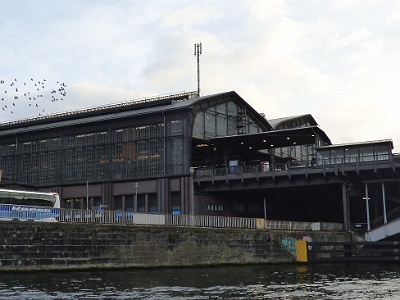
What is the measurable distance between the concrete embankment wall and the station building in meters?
17.1

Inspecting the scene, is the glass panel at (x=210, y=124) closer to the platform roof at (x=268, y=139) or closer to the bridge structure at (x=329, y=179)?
→ the platform roof at (x=268, y=139)

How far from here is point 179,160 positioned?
8581 centimetres

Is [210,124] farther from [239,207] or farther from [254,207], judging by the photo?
[254,207]

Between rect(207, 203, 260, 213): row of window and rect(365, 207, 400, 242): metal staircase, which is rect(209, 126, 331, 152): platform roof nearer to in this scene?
rect(207, 203, 260, 213): row of window

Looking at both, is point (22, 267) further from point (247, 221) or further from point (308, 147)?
point (308, 147)

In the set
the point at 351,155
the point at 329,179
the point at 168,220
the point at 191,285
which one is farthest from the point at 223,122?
the point at 191,285

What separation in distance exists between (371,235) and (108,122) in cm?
4489

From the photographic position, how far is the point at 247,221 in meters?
66.5

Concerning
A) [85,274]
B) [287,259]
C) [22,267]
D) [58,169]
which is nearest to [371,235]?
[287,259]

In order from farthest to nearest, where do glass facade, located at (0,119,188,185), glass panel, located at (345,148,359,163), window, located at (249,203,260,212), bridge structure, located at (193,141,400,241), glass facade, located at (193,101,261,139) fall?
window, located at (249,203,260,212), glass facade, located at (193,101,261,139), glass facade, located at (0,119,188,185), glass panel, located at (345,148,359,163), bridge structure, located at (193,141,400,241)

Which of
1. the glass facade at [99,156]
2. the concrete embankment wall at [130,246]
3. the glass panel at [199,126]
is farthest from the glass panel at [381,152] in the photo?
the glass facade at [99,156]

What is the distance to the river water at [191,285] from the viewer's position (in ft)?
103

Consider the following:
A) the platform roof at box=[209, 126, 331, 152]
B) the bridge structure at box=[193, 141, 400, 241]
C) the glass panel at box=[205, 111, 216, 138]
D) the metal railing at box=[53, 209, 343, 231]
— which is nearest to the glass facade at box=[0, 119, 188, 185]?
the glass panel at box=[205, 111, 216, 138]

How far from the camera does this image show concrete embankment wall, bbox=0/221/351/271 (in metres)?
43.3
